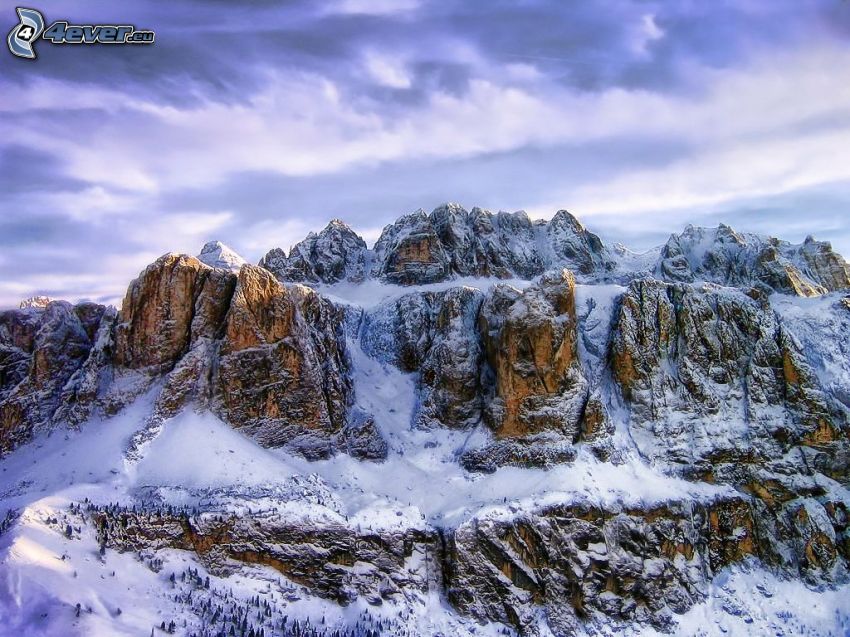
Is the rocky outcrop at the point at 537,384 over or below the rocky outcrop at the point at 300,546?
over

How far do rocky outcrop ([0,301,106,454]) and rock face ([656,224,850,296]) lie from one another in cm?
12157

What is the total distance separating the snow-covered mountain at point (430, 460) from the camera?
242 feet

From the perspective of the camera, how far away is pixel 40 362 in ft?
A: 312

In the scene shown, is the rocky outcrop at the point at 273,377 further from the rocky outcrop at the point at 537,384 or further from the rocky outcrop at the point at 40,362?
the rocky outcrop at the point at 40,362

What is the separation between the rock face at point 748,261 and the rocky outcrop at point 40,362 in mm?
121571

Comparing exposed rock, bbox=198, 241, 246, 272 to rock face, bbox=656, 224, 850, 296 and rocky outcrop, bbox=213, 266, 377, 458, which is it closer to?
rocky outcrop, bbox=213, 266, 377, 458

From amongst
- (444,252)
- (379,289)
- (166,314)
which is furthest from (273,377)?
(444,252)

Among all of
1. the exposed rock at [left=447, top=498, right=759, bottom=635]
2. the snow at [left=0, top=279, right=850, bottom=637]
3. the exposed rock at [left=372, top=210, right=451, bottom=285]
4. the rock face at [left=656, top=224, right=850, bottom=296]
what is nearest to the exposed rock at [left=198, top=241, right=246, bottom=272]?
the exposed rock at [left=372, top=210, right=451, bottom=285]

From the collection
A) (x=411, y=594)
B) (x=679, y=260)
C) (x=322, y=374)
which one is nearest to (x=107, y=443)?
(x=322, y=374)

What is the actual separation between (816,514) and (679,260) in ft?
241

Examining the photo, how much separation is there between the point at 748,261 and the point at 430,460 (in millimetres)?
93037

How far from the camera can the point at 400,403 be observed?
107 m

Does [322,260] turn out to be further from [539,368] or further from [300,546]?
[300,546]

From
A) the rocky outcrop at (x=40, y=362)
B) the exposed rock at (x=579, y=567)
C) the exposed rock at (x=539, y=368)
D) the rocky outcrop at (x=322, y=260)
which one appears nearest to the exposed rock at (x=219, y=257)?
the rocky outcrop at (x=322, y=260)
